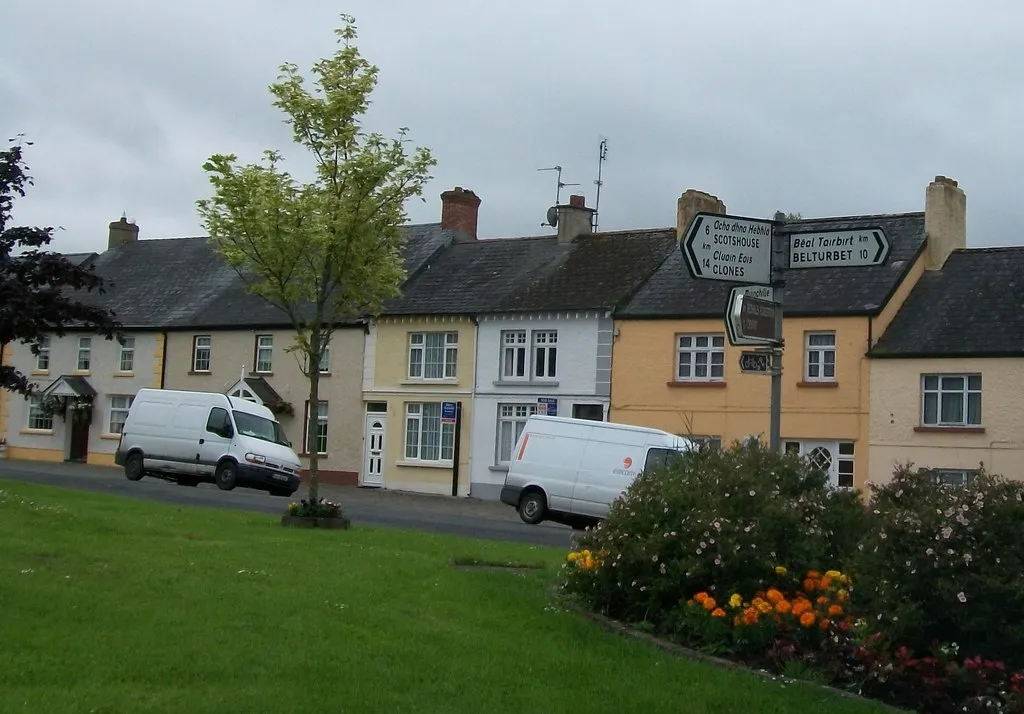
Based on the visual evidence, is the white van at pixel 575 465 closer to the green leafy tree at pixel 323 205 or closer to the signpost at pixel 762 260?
the green leafy tree at pixel 323 205

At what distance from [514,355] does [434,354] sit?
9.71 feet

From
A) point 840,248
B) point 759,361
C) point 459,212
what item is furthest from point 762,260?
point 459,212

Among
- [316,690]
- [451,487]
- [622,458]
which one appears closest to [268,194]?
→ [622,458]

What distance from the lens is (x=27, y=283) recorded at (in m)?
20.9

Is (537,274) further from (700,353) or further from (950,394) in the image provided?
(950,394)

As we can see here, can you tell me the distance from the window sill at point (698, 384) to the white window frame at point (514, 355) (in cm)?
471

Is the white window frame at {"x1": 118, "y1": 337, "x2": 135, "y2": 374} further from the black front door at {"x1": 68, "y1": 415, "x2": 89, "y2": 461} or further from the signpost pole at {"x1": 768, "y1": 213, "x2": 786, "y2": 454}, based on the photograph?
the signpost pole at {"x1": 768, "y1": 213, "x2": 786, "y2": 454}

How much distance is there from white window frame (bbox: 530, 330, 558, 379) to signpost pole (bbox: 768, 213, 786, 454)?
86.8ft

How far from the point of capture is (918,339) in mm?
32562

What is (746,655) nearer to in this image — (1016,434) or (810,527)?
(810,527)

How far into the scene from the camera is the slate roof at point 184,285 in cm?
4444

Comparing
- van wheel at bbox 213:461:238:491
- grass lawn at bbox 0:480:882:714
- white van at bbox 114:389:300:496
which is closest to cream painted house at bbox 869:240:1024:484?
white van at bbox 114:389:300:496

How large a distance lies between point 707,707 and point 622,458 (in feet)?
60.9

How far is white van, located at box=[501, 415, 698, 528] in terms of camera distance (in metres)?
26.0
